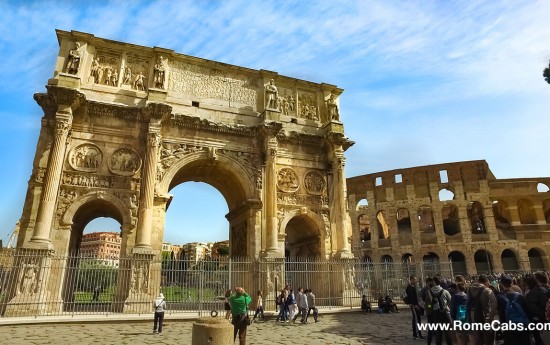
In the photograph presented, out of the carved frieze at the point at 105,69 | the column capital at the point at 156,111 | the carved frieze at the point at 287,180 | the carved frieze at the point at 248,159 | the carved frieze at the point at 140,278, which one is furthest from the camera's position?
the carved frieze at the point at 287,180

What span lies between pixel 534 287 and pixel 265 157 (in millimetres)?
11248

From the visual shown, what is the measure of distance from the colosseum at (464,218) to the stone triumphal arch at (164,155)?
18175mm

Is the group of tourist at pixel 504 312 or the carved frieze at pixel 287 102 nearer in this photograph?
the group of tourist at pixel 504 312

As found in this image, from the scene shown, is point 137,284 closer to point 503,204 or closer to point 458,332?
point 458,332

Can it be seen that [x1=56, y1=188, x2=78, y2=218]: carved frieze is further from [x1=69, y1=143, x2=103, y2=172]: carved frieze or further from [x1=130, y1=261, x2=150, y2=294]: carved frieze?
[x1=130, y1=261, x2=150, y2=294]: carved frieze

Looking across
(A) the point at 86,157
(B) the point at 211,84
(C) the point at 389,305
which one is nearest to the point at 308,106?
(B) the point at 211,84

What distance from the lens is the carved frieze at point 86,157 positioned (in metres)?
12.9

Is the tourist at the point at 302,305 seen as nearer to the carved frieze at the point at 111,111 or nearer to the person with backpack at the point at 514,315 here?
the person with backpack at the point at 514,315

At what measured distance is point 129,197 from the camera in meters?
13.1

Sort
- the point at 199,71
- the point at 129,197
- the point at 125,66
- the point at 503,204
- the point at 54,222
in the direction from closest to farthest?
the point at 54,222, the point at 129,197, the point at 125,66, the point at 199,71, the point at 503,204

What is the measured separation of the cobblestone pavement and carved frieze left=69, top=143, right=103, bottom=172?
557 cm

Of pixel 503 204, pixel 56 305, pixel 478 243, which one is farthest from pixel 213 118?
pixel 503 204

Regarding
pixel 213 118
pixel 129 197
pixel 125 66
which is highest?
pixel 125 66

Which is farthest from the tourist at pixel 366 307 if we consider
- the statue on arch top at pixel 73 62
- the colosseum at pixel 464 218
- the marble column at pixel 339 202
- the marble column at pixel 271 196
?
the colosseum at pixel 464 218
